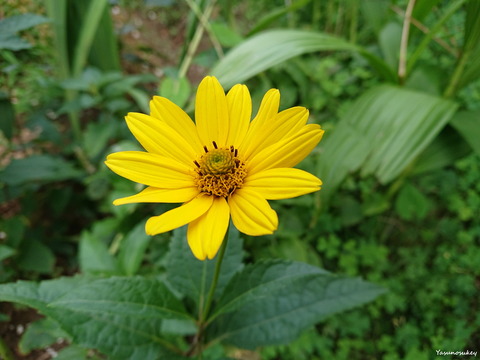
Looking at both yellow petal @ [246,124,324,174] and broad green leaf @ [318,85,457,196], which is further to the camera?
broad green leaf @ [318,85,457,196]

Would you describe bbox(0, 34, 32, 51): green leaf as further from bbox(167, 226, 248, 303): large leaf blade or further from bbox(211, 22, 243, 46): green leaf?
bbox(211, 22, 243, 46): green leaf

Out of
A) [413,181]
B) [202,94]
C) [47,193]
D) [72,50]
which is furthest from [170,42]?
[202,94]

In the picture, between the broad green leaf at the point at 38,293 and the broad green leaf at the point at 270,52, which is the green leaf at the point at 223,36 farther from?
the broad green leaf at the point at 38,293

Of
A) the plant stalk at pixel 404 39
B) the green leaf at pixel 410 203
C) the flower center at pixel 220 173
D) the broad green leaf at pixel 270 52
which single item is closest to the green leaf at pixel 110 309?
the flower center at pixel 220 173

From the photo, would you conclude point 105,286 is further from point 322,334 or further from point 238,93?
point 322,334

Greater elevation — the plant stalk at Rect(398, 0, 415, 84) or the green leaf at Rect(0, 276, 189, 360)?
the plant stalk at Rect(398, 0, 415, 84)

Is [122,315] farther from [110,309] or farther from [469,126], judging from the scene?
[469,126]

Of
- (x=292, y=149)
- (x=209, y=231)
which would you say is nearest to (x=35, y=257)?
(x=209, y=231)

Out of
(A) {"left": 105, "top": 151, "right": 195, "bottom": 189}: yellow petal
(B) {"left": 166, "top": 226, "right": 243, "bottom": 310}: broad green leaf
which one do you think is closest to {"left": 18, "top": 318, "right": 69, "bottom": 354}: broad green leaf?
(B) {"left": 166, "top": 226, "right": 243, "bottom": 310}: broad green leaf
